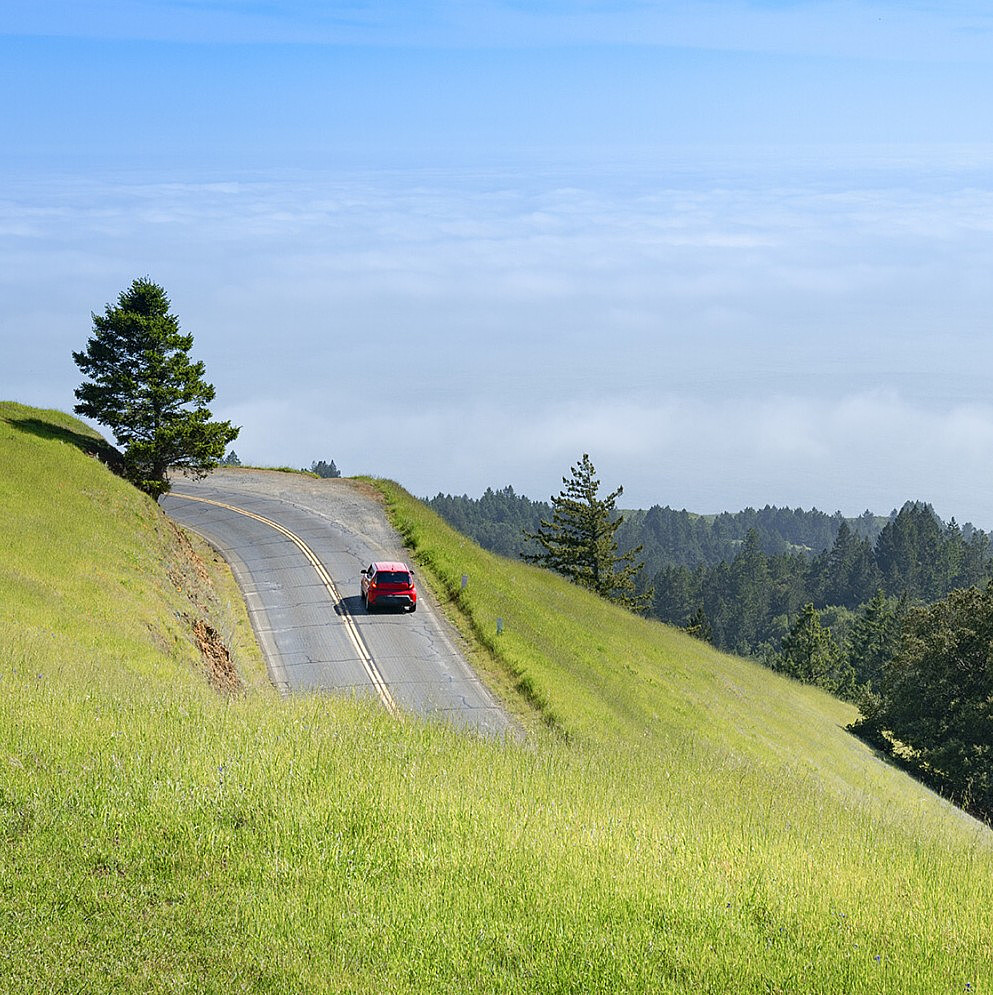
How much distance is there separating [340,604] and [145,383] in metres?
10.6

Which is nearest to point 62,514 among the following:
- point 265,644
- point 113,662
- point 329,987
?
point 265,644

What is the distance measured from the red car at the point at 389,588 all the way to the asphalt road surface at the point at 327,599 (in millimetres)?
464

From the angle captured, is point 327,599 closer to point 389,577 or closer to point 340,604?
point 340,604

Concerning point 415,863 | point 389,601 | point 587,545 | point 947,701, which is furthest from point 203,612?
point 587,545

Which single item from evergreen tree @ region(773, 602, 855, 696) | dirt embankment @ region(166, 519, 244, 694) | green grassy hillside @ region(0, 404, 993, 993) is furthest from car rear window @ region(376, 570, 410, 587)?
evergreen tree @ region(773, 602, 855, 696)

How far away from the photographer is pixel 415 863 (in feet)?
27.6

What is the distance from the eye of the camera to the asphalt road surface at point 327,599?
26.8 metres

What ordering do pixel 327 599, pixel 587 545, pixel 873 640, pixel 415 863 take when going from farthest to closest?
pixel 873 640 → pixel 587 545 → pixel 327 599 → pixel 415 863

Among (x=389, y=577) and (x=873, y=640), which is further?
(x=873, y=640)

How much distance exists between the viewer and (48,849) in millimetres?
7883

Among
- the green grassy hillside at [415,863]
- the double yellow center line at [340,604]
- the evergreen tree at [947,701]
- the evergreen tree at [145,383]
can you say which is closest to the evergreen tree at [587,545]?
the evergreen tree at [947,701]

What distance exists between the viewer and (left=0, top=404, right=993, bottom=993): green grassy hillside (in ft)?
23.3

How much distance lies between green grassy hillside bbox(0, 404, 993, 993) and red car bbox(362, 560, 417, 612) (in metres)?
17.2

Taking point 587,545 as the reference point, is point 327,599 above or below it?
below
